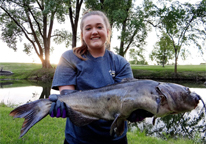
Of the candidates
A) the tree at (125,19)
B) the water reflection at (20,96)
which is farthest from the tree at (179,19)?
the water reflection at (20,96)

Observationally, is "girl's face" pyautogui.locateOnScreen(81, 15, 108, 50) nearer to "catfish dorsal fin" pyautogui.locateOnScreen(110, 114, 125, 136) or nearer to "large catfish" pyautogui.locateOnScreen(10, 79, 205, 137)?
"large catfish" pyautogui.locateOnScreen(10, 79, 205, 137)

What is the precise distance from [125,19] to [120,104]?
2000 cm

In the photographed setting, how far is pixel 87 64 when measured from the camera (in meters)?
2.21

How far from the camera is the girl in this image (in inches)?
81.4

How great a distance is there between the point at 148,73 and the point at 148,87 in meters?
23.0

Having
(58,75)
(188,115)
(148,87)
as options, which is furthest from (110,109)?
(188,115)

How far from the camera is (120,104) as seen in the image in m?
1.86

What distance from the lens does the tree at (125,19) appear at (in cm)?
1669

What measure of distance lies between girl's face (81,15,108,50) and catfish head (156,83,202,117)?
987 mm

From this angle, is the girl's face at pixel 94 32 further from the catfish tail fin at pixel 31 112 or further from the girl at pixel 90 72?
the catfish tail fin at pixel 31 112

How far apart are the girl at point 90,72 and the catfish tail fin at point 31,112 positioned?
0.30 m

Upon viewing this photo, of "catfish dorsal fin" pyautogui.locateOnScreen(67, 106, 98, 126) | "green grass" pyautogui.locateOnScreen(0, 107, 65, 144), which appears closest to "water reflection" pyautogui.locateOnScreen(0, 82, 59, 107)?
"green grass" pyautogui.locateOnScreen(0, 107, 65, 144)

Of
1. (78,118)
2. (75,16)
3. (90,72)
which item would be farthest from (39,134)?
(75,16)

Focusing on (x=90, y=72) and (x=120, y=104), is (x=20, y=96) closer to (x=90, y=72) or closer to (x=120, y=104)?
(x=90, y=72)
